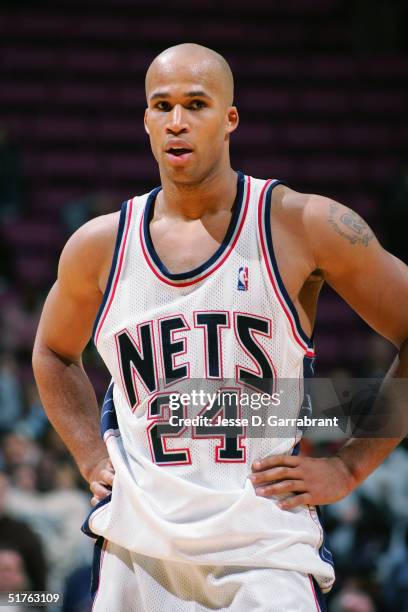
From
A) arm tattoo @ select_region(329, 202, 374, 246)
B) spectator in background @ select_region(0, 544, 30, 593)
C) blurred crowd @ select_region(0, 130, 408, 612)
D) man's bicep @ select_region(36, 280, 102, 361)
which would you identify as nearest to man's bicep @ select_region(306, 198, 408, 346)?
arm tattoo @ select_region(329, 202, 374, 246)

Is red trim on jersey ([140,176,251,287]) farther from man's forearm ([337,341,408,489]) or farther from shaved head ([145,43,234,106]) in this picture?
man's forearm ([337,341,408,489])

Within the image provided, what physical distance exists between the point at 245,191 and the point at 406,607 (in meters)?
4.21

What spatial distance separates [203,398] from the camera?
321 centimetres

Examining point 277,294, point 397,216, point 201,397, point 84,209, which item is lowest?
point 84,209

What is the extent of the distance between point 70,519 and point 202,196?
4902mm

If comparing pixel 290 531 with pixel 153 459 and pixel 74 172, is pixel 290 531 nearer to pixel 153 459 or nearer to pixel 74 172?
pixel 153 459

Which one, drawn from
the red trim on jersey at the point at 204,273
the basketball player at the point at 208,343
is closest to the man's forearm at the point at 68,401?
the basketball player at the point at 208,343

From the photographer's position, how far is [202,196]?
345cm

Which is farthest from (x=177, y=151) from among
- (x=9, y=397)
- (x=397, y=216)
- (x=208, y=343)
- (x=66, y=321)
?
(x=397, y=216)

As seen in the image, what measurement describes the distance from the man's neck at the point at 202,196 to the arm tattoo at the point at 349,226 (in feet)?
1.08

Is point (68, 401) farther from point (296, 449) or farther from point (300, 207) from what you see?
point (300, 207)

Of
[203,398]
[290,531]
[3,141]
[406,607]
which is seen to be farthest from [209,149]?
[3,141]

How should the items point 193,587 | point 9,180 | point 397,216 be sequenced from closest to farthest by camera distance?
point 193,587 < point 397,216 < point 9,180

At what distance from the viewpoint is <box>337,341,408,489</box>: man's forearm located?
11.4 feet
